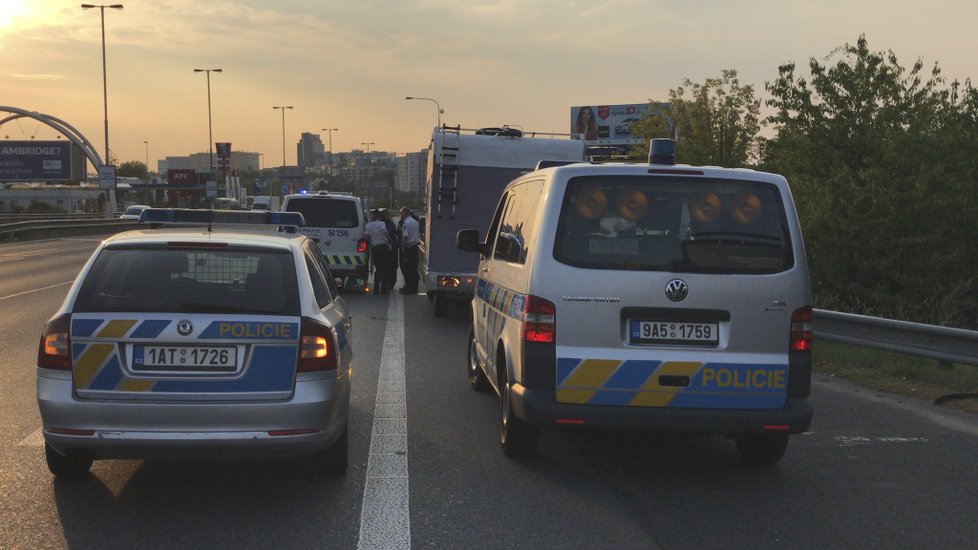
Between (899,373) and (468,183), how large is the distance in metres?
7.13

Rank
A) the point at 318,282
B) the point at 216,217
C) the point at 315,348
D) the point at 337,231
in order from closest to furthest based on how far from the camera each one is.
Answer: the point at 315,348
the point at 318,282
the point at 216,217
the point at 337,231

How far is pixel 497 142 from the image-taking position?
1515 cm

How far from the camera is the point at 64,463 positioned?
558 cm

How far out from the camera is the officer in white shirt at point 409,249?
1983cm

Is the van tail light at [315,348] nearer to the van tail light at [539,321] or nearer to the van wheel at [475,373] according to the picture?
the van tail light at [539,321]

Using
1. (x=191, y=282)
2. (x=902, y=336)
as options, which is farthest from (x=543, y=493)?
(x=902, y=336)

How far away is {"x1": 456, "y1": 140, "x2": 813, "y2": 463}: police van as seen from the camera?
565 cm

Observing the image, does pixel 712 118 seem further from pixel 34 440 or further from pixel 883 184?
pixel 34 440

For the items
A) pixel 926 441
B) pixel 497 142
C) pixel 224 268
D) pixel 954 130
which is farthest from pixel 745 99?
pixel 224 268

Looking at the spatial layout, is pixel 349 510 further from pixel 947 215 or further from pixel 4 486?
pixel 947 215

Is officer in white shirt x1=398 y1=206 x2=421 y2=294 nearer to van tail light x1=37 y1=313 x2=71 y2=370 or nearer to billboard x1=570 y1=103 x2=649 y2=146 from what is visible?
van tail light x1=37 y1=313 x2=71 y2=370

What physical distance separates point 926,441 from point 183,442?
17.0 ft

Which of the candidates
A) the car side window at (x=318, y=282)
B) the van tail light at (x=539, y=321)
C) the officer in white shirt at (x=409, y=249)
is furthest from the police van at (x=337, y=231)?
the van tail light at (x=539, y=321)

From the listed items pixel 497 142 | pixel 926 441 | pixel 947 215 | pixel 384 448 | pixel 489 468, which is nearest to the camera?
pixel 489 468
